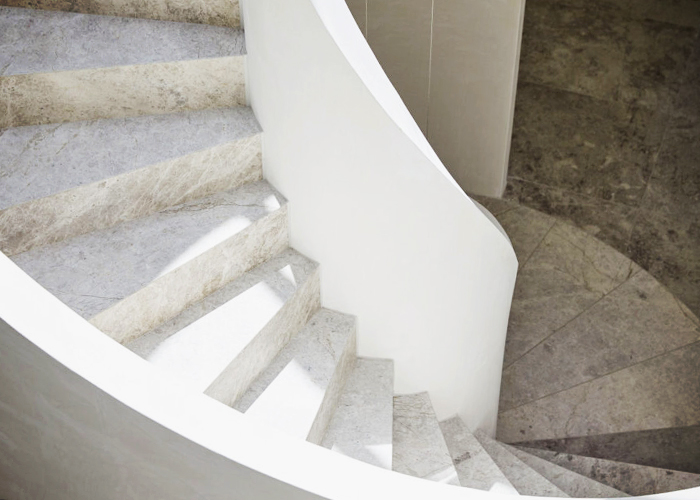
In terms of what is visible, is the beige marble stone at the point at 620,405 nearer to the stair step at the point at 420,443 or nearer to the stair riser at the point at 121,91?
the stair step at the point at 420,443

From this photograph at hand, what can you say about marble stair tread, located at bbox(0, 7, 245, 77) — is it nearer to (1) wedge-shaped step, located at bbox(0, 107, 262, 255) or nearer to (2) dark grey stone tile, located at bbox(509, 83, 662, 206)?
(1) wedge-shaped step, located at bbox(0, 107, 262, 255)

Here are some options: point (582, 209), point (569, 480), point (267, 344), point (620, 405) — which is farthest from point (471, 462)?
point (582, 209)

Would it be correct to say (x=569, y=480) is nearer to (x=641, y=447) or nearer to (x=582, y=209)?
(x=641, y=447)

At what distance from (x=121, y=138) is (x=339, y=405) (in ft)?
3.88

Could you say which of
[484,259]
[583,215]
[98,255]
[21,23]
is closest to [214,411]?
[98,255]

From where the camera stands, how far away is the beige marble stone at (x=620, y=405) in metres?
4.17

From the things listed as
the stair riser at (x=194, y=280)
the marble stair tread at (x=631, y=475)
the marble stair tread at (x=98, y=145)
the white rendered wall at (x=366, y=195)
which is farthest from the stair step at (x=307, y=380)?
the marble stair tread at (x=631, y=475)

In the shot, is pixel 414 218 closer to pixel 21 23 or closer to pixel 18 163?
pixel 18 163

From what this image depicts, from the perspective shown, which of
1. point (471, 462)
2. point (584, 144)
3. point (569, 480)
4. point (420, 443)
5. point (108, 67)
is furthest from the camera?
point (584, 144)

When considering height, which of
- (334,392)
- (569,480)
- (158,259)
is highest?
(158,259)

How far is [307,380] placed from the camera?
2301 mm

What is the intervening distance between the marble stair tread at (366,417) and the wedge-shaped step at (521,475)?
94cm

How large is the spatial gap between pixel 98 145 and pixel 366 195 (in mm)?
864

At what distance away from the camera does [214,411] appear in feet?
4.06
